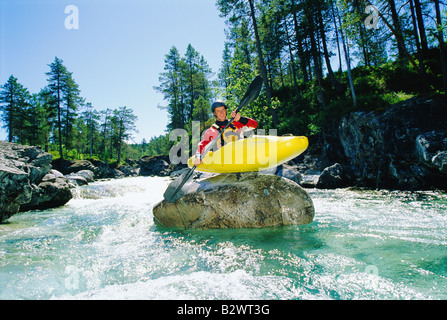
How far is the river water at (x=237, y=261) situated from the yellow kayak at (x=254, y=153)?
1.31 meters

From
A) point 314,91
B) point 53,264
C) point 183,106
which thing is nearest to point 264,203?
point 53,264

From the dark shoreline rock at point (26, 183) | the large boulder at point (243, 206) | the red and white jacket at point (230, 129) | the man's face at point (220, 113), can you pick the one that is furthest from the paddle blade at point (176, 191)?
the dark shoreline rock at point (26, 183)

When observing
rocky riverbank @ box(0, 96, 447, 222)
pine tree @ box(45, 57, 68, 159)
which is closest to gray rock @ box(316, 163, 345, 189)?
rocky riverbank @ box(0, 96, 447, 222)

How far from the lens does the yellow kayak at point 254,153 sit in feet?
13.7

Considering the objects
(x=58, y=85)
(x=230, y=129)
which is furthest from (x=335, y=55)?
(x=58, y=85)

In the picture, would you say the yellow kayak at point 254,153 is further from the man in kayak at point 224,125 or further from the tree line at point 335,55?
the tree line at point 335,55

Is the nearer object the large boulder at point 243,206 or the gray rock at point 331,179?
the large boulder at point 243,206

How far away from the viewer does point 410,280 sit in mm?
1985

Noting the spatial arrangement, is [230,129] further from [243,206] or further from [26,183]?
[26,183]

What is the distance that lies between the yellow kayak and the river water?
131cm

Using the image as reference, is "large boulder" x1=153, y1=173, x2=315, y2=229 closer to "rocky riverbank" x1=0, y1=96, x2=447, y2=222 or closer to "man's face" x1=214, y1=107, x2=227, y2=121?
"man's face" x1=214, y1=107, x2=227, y2=121

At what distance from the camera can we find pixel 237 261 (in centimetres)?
259

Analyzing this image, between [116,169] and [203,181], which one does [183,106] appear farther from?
[203,181]

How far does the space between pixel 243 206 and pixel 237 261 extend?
1465 millimetres
